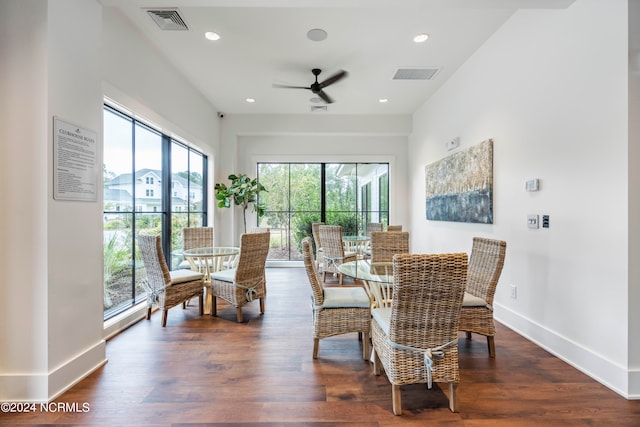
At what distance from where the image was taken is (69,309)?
2068 mm

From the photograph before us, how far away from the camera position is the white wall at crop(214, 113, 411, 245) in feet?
19.9

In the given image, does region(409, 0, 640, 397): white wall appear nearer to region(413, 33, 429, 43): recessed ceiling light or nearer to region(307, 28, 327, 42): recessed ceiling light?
region(413, 33, 429, 43): recessed ceiling light

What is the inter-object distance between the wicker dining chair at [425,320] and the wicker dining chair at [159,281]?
97.0 inches

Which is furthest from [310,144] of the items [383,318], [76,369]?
[76,369]

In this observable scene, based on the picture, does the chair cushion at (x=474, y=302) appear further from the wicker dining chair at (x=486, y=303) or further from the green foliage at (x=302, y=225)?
the green foliage at (x=302, y=225)

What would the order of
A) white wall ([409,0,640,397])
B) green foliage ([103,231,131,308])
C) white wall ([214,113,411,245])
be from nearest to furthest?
white wall ([409,0,640,397]), green foliage ([103,231,131,308]), white wall ([214,113,411,245])

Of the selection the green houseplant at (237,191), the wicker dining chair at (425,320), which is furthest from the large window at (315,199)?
the wicker dining chair at (425,320)

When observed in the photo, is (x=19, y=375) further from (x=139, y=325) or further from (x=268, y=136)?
(x=268, y=136)

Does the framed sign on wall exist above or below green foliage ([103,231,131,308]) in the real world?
above

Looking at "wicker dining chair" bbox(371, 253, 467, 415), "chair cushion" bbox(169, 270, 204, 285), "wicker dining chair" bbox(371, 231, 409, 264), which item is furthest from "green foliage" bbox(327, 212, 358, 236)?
"wicker dining chair" bbox(371, 253, 467, 415)

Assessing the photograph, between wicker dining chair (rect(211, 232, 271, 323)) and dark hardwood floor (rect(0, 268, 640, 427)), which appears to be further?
wicker dining chair (rect(211, 232, 271, 323))

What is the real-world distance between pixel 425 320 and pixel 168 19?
3578mm

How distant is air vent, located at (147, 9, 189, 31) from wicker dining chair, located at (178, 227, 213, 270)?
2519 millimetres

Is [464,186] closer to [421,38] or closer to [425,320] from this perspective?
[421,38]
